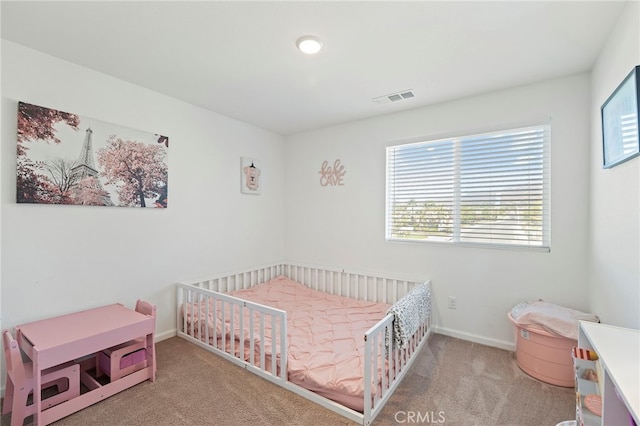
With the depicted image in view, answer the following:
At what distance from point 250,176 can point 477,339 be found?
295 centimetres

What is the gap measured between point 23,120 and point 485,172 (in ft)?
11.7

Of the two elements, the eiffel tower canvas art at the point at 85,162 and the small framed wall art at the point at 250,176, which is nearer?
the eiffel tower canvas art at the point at 85,162

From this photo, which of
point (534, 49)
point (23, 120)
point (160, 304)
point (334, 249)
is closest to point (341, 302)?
point (334, 249)

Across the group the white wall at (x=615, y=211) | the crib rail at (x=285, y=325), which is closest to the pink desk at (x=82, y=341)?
the crib rail at (x=285, y=325)

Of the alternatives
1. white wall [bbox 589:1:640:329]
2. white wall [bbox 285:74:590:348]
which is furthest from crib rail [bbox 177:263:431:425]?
white wall [bbox 589:1:640:329]

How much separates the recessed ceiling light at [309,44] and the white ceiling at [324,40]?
0.14 feet

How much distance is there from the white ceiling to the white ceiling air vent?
6cm

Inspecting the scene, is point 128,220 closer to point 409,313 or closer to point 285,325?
point 285,325

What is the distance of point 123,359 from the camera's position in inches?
79.0

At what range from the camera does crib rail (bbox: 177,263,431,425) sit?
1.74m

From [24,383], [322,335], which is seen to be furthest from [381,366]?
[24,383]

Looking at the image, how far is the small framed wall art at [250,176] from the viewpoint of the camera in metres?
3.49

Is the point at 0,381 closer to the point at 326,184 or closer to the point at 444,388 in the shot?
the point at 444,388

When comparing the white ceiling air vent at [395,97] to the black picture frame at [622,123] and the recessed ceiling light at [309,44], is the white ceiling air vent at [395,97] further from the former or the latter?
the black picture frame at [622,123]
